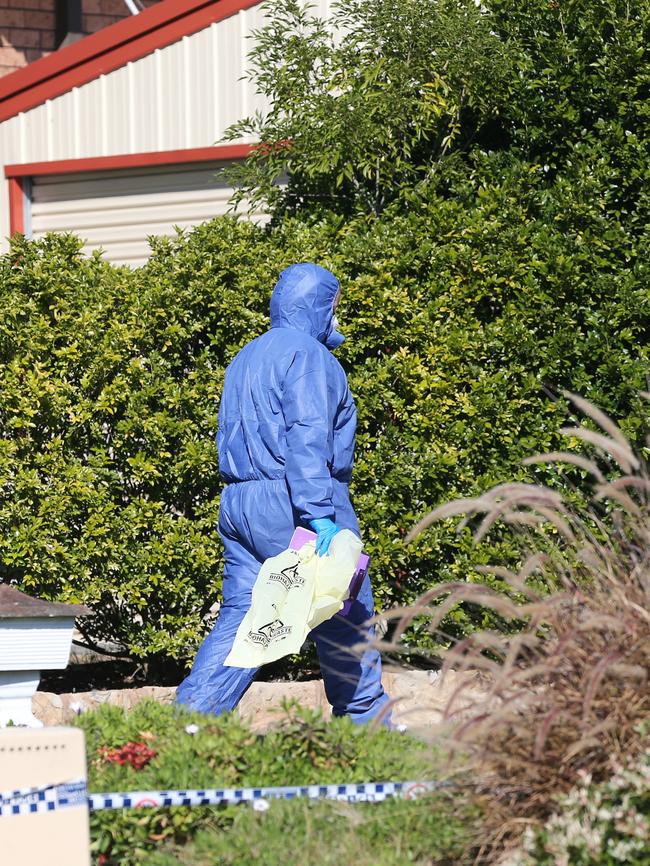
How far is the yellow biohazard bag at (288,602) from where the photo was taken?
4977 mm

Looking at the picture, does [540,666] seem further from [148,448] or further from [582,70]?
[582,70]

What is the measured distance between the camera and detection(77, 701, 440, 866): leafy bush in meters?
3.75

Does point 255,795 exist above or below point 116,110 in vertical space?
below

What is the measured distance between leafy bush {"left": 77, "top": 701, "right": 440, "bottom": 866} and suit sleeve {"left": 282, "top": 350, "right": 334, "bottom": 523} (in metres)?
1.22

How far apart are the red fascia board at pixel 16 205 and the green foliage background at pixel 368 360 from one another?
12.3 feet

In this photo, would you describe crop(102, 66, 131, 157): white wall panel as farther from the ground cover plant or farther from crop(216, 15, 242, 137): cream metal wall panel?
the ground cover plant

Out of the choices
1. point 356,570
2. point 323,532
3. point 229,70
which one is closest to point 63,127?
point 229,70

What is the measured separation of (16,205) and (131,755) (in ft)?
Result: 24.7

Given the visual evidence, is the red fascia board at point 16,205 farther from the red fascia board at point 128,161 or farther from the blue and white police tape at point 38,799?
the blue and white police tape at point 38,799

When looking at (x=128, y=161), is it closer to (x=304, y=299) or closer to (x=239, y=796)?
(x=304, y=299)

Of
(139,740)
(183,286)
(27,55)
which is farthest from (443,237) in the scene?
(27,55)

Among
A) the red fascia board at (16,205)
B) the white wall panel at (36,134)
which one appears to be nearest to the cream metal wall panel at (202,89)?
the white wall panel at (36,134)

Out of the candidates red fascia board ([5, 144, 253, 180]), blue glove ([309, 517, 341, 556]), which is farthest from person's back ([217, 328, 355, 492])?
red fascia board ([5, 144, 253, 180])

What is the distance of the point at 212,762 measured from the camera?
154 inches
